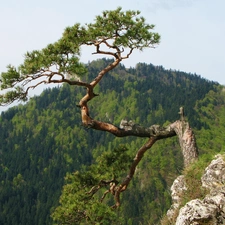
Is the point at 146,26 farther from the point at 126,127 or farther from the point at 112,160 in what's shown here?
the point at 112,160

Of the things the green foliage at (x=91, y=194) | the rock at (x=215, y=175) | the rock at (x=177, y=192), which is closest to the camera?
the rock at (x=215, y=175)

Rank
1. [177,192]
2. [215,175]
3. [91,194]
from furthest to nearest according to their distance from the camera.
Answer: [91,194] → [177,192] → [215,175]

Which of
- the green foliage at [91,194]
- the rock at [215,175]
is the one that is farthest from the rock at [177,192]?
the green foliage at [91,194]

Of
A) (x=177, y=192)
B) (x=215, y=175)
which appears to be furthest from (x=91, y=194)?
(x=215, y=175)

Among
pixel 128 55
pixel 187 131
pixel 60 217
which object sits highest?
pixel 128 55

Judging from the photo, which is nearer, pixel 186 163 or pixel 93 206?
pixel 93 206

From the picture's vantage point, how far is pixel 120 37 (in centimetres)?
1434

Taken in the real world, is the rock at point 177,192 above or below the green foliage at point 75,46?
below

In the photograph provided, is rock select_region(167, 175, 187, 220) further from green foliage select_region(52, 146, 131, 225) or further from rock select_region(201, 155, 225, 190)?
green foliage select_region(52, 146, 131, 225)

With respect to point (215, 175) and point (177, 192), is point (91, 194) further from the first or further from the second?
point (215, 175)

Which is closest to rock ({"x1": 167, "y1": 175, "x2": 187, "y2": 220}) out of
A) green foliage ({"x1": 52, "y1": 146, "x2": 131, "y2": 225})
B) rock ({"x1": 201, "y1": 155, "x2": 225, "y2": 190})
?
rock ({"x1": 201, "y1": 155, "x2": 225, "y2": 190})

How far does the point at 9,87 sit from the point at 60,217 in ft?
17.5

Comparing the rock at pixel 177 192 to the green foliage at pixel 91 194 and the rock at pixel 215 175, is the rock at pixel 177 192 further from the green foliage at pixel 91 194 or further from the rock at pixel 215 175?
the green foliage at pixel 91 194

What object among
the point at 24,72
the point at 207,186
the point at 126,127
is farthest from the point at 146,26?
the point at 207,186
